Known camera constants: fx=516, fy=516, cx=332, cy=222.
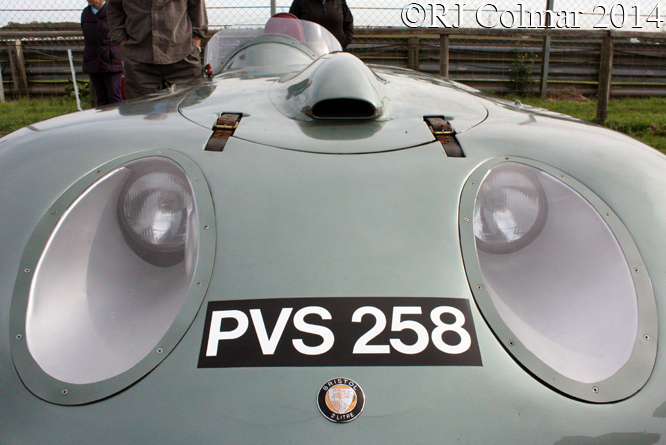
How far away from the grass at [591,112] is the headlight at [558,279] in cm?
383

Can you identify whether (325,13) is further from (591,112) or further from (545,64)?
(591,112)

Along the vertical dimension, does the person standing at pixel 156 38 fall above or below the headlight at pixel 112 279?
above

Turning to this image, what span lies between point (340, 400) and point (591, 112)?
610 centimetres

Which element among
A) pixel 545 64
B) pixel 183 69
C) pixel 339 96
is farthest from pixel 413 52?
pixel 339 96

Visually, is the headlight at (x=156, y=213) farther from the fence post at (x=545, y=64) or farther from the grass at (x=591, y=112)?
the fence post at (x=545, y=64)

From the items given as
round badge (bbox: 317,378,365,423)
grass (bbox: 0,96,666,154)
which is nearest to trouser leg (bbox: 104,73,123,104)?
grass (bbox: 0,96,666,154)

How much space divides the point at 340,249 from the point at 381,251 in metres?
0.08

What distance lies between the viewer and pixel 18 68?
7082 millimetres

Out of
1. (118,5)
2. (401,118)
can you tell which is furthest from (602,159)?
(118,5)

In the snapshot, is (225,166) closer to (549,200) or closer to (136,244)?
(136,244)

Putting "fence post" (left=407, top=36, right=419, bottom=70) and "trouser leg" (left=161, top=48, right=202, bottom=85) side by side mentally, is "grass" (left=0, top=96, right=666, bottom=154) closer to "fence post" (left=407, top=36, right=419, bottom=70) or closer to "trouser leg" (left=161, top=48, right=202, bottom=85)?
"fence post" (left=407, top=36, right=419, bottom=70)

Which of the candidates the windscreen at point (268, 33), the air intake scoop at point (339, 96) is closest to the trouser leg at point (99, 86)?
the windscreen at point (268, 33)

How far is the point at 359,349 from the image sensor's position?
33.6 inches

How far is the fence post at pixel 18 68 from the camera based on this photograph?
6.97 meters
